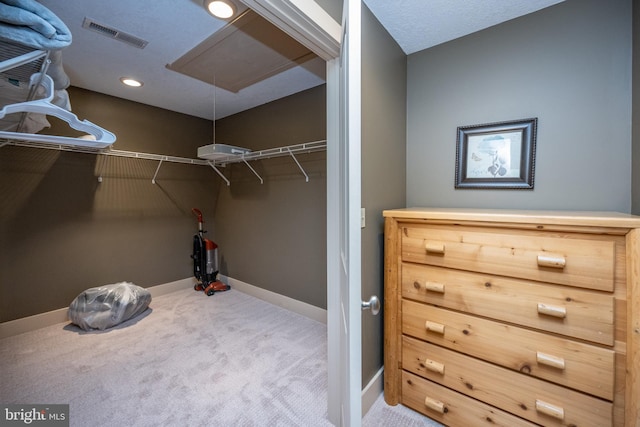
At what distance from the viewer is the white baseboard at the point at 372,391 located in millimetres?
1561

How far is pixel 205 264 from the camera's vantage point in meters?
3.56

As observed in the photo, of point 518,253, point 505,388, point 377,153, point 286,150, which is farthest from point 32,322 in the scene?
point 518,253

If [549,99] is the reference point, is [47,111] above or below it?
below

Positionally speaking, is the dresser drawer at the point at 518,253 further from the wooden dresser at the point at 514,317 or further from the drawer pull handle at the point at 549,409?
the drawer pull handle at the point at 549,409

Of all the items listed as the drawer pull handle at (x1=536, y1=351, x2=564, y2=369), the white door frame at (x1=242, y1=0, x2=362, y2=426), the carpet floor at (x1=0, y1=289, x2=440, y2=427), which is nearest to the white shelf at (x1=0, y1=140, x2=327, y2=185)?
the white door frame at (x1=242, y1=0, x2=362, y2=426)

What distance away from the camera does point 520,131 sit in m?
1.66

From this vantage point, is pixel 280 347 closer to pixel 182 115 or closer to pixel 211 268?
pixel 211 268

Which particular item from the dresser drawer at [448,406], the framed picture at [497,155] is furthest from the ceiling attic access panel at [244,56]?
the dresser drawer at [448,406]

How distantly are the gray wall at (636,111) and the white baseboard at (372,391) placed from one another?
5.54 ft

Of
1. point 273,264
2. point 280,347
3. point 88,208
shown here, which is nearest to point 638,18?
point 280,347

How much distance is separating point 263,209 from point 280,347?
169cm

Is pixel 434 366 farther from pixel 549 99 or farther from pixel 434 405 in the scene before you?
pixel 549 99

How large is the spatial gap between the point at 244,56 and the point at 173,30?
521 mm

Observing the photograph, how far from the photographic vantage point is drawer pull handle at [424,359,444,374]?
145 cm
